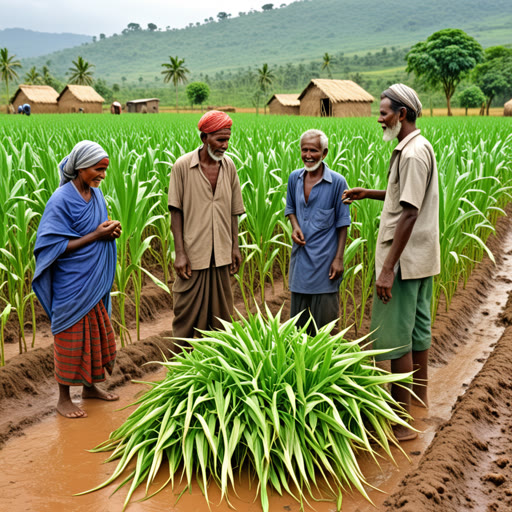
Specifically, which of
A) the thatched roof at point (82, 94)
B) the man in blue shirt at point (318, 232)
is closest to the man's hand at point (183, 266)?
the man in blue shirt at point (318, 232)

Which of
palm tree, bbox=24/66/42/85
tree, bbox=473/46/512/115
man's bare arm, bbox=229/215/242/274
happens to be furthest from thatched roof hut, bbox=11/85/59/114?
man's bare arm, bbox=229/215/242/274

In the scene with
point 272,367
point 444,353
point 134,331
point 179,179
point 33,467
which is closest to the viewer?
point 272,367

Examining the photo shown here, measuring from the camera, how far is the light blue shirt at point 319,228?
123 inches

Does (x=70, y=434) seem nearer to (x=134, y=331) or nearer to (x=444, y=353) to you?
(x=134, y=331)

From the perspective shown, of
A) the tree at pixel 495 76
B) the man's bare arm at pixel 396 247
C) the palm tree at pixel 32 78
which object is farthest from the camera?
the palm tree at pixel 32 78

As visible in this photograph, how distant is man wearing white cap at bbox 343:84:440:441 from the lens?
8.52 ft

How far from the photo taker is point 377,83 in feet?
232

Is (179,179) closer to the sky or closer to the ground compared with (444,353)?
closer to the sky

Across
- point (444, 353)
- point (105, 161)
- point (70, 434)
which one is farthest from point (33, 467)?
point (444, 353)

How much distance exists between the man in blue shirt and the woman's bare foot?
118cm

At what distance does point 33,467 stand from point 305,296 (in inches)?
63.8

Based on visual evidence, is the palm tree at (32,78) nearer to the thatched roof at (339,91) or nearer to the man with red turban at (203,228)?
the thatched roof at (339,91)

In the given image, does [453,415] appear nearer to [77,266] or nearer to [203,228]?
[203,228]

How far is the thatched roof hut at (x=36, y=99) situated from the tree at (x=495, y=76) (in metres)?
34.3
